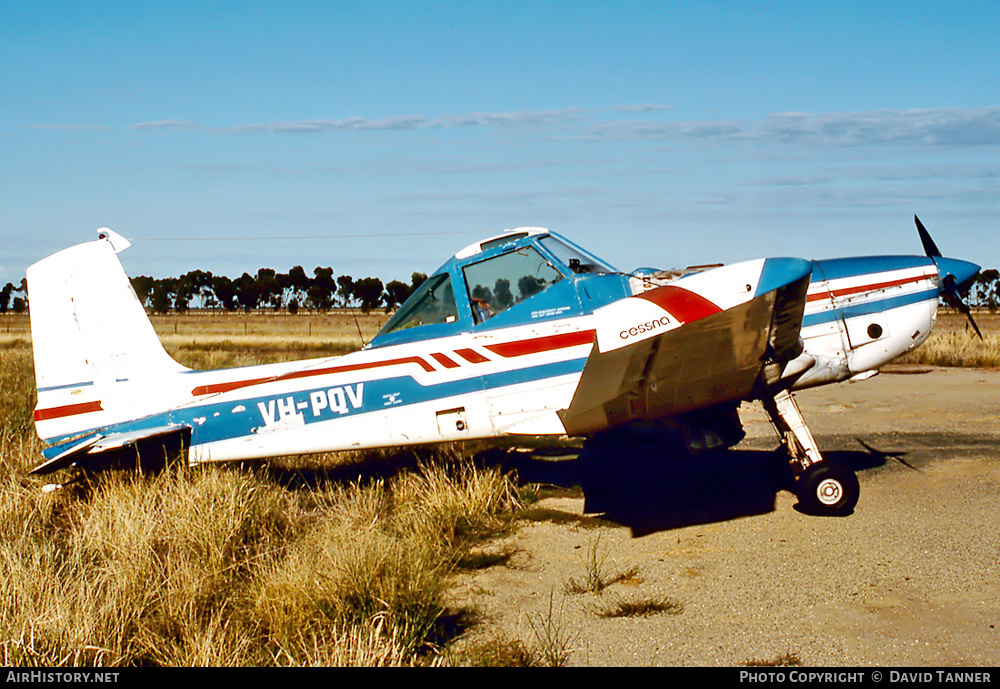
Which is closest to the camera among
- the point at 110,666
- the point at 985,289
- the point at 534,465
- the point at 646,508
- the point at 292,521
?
the point at 110,666

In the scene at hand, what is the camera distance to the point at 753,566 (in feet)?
18.0

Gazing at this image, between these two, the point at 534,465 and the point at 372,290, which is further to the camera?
the point at 372,290

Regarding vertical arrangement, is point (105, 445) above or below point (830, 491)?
above

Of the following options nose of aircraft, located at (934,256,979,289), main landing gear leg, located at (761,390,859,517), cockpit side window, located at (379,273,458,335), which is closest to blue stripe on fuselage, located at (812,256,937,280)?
nose of aircraft, located at (934,256,979,289)

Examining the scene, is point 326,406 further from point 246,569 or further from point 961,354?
point 961,354

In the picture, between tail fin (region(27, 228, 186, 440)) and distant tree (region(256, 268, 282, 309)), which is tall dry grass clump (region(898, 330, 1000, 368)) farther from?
distant tree (region(256, 268, 282, 309))

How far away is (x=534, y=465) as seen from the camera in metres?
9.30

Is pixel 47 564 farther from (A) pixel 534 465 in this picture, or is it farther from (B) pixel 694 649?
(A) pixel 534 465

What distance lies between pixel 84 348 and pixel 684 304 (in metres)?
5.77

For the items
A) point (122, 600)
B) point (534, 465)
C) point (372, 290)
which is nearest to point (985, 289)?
point (372, 290)

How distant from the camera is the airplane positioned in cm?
656

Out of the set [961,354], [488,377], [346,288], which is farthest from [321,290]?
[488,377]

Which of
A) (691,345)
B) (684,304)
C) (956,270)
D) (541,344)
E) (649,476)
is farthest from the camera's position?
(649,476)

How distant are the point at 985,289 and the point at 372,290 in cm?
6834
